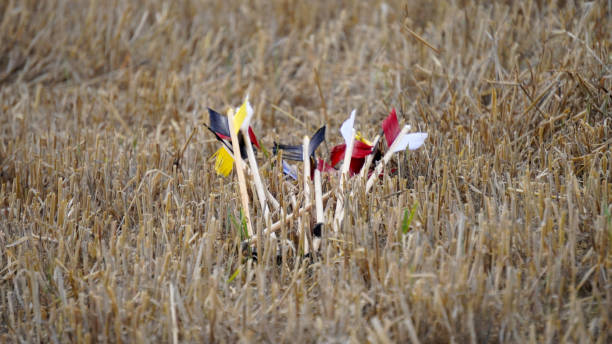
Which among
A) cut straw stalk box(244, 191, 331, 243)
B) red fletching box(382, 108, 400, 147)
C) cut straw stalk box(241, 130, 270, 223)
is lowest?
cut straw stalk box(244, 191, 331, 243)

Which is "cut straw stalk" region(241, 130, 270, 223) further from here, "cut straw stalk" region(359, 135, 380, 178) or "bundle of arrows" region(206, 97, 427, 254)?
"cut straw stalk" region(359, 135, 380, 178)

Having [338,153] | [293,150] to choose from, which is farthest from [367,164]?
[293,150]

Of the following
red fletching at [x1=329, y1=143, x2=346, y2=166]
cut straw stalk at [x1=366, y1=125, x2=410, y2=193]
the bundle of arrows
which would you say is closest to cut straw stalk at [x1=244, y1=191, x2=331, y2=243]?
the bundle of arrows

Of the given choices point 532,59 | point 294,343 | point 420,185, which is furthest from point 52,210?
point 532,59

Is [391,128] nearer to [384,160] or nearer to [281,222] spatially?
[384,160]

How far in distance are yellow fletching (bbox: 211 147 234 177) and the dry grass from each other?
0.10 meters

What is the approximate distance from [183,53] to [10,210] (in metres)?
1.93

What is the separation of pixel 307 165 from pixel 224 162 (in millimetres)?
354

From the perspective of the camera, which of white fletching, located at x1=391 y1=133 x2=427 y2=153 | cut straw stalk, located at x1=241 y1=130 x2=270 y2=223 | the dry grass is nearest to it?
the dry grass

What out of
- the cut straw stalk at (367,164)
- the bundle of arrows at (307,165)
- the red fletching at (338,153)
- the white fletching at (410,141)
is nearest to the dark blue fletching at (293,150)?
the bundle of arrows at (307,165)

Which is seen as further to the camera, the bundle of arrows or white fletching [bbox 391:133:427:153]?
white fletching [bbox 391:133:427:153]

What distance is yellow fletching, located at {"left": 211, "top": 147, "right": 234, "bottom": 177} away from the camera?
225cm

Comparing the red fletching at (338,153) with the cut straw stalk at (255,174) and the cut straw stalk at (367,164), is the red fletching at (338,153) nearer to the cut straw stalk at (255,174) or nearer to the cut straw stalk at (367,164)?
the cut straw stalk at (367,164)

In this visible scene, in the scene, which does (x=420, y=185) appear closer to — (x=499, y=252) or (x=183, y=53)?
(x=499, y=252)
